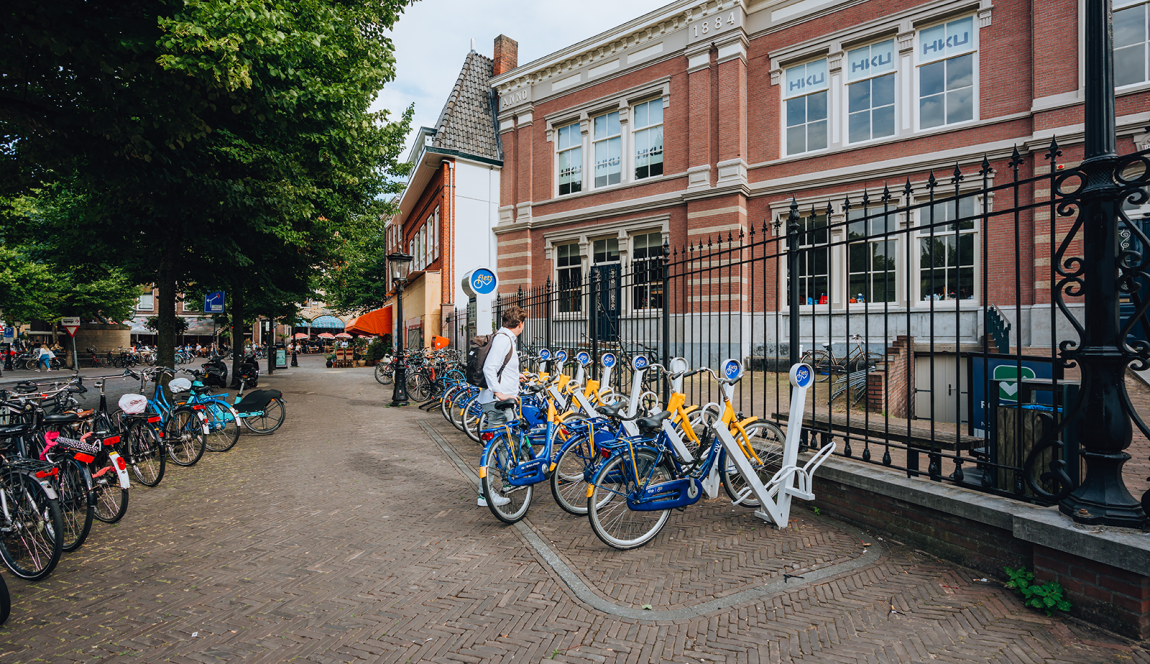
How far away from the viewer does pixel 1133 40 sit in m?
10.5

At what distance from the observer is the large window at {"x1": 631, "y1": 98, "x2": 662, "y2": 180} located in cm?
1617

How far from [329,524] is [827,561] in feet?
13.6

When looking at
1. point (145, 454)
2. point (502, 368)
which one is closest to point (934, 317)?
point (502, 368)

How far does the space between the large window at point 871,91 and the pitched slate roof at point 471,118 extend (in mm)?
11706

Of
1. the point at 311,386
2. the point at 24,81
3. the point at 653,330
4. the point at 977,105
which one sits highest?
the point at 977,105

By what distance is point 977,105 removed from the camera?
39.2 feet

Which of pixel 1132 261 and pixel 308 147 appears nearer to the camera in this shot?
pixel 1132 261

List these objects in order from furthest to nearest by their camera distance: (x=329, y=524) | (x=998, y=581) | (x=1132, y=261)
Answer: (x=329, y=524), (x=998, y=581), (x=1132, y=261)

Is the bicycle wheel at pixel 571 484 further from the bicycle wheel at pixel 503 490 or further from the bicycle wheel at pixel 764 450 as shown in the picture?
the bicycle wheel at pixel 764 450

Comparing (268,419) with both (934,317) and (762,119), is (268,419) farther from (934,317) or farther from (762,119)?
(762,119)

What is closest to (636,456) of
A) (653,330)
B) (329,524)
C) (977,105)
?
(329,524)

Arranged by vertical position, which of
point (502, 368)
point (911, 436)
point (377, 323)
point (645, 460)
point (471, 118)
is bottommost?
point (645, 460)

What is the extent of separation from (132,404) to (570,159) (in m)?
14.7

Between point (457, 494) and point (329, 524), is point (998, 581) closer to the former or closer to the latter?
point (457, 494)
